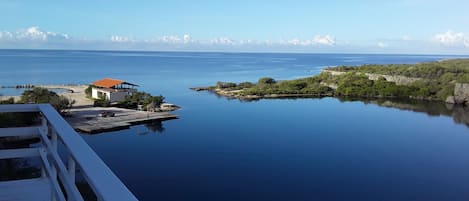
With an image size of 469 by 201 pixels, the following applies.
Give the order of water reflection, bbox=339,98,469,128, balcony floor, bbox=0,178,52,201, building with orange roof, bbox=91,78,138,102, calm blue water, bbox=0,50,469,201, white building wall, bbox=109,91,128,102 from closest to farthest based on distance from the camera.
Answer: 1. balcony floor, bbox=0,178,52,201
2. calm blue water, bbox=0,50,469,201
3. white building wall, bbox=109,91,128,102
4. building with orange roof, bbox=91,78,138,102
5. water reflection, bbox=339,98,469,128

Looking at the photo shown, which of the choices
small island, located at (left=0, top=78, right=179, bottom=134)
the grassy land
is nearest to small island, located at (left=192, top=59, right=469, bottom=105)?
the grassy land

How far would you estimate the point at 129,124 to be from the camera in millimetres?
21031

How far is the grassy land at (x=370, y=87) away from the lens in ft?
120

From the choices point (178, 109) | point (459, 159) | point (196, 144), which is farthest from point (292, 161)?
point (178, 109)

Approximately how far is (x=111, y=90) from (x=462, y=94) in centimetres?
2746

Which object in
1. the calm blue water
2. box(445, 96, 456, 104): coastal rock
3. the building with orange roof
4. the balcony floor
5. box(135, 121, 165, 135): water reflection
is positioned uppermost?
the balcony floor

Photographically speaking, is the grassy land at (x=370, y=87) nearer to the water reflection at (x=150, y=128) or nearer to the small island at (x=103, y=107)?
the small island at (x=103, y=107)

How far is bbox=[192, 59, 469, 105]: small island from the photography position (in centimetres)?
3566

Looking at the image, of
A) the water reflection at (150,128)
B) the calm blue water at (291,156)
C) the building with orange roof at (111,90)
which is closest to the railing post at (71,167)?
the calm blue water at (291,156)

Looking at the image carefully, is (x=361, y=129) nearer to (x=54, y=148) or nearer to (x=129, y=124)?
(x=129, y=124)

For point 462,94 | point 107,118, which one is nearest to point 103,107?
point 107,118

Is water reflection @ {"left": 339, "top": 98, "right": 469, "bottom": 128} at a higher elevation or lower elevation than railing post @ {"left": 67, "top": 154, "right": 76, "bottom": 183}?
lower

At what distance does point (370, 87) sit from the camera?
38625mm

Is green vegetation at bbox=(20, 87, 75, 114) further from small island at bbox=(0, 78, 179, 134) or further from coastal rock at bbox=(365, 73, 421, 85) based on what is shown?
coastal rock at bbox=(365, 73, 421, 85)
